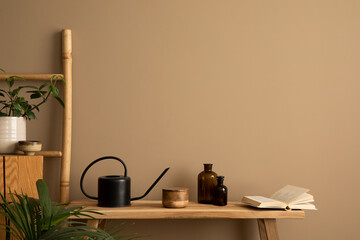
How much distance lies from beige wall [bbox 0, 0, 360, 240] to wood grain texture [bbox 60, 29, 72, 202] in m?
0.05

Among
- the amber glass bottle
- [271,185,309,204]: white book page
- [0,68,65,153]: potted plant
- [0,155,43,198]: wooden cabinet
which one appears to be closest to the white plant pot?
[0,68,65,153]: potted plant

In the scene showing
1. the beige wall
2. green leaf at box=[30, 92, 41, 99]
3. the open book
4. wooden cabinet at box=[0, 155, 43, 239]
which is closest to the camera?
wooden cabinet at box=[0, 155, 43, 239]

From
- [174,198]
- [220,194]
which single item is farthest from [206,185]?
[174,198]

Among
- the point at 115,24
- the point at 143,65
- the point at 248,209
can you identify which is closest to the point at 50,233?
the point at 248,209

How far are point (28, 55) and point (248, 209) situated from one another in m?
1.19

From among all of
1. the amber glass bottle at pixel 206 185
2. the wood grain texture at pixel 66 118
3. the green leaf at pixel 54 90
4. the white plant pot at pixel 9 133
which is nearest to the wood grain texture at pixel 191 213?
the amber glass bottle at pixel 206 185

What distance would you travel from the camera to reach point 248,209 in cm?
169

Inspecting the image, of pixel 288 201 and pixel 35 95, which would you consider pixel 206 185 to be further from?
pixel 35 95

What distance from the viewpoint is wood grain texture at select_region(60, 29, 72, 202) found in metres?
1.84

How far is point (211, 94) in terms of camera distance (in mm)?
1942

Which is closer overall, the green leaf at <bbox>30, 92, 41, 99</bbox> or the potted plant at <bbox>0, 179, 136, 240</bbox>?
the potted plant at <bbox>0, 179, 136, 240</bbox>

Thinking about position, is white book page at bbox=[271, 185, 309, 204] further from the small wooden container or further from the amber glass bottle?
the small wooden container

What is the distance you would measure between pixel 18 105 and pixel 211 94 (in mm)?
842

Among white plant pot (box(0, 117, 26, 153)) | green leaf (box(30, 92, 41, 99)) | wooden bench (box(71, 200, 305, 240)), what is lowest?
wooden bench (box(71, 200, 305, 240))
